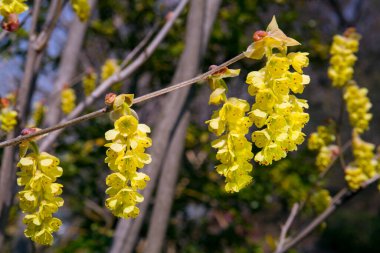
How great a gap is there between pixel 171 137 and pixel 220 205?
2.17 meters

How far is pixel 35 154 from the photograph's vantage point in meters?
1.34

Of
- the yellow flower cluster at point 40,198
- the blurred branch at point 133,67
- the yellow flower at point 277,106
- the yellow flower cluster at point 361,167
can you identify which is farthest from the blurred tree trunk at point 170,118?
the yellow flower at point 277,106

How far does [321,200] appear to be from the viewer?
296cm

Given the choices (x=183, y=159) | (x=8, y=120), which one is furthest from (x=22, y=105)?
(x=183, y=159)

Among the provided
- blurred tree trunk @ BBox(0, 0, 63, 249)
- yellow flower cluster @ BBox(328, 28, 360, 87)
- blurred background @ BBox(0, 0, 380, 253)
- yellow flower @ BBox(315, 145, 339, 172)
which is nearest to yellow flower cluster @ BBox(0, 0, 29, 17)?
blurred tree trunk @ BBox(0, 0, 63, 249)

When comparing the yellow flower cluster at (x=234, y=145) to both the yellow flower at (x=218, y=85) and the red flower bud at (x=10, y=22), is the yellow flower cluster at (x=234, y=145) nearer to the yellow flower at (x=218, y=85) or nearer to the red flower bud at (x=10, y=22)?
the yellow flower at (x=218, y=85)

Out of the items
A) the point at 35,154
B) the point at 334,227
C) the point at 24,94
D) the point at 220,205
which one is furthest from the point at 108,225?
the point at 334,227

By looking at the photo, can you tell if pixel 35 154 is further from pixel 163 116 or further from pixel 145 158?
pixel 163 116

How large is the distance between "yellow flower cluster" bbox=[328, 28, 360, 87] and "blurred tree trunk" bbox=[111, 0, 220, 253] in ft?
2.48

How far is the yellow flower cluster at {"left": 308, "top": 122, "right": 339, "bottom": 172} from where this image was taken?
116 inches

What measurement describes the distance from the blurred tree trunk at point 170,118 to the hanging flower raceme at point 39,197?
1264 mm

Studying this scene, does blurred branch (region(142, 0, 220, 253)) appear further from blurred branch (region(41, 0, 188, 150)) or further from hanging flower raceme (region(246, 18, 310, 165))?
hanging flower raceme (region(246, 18, 310, 165))

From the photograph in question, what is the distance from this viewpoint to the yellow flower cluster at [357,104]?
2.87m

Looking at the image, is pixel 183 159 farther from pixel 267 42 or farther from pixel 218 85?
pixel 267 42
